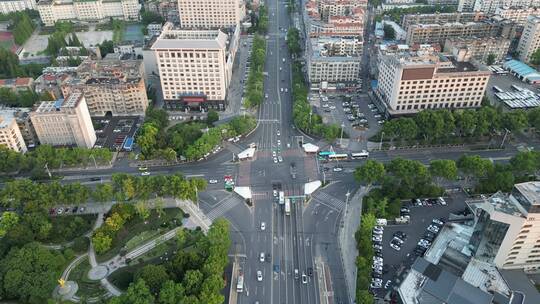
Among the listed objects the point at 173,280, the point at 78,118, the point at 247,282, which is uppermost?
the point at 78,118

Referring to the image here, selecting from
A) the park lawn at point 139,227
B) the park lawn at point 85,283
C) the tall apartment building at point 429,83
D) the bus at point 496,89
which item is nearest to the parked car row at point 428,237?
the tall apartment building at point 429,83

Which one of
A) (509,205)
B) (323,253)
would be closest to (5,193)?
(323,253)

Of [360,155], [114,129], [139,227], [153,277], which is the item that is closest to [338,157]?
[360,155]

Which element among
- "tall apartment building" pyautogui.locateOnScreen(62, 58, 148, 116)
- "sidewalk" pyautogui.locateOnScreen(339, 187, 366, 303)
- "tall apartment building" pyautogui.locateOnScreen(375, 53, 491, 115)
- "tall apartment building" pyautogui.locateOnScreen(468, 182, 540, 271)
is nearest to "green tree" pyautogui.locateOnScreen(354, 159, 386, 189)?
"sidewalk" pyautogui.locateOnScreen(339, 187, 366, 303)

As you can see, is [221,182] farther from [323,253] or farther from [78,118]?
[78,118]

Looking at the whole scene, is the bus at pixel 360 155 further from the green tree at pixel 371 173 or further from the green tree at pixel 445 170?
the green tree at pixel 445 170

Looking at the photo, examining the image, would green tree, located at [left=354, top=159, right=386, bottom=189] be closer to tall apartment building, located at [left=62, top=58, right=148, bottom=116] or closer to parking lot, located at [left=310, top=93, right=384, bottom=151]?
parking lot, located at [left=310, top=93, right=384, bottom=151]

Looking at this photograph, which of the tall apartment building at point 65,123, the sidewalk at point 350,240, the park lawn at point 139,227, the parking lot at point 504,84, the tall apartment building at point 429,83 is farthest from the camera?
the parking lot at point 504,84
